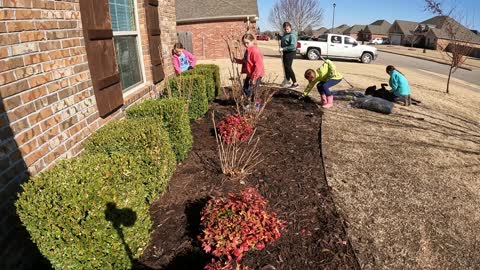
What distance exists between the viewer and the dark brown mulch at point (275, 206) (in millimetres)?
2375

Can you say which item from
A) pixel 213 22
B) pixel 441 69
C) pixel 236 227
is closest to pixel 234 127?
pixel 236 227

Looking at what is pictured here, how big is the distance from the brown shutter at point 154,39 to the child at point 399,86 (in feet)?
18.2

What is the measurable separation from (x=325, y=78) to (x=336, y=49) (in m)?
15.3

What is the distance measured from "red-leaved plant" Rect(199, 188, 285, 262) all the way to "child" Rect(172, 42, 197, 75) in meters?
4.55

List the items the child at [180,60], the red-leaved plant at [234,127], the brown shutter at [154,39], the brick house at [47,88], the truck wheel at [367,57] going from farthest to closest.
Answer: the truck wheel at [367,57] < the child at [180,60] < the brown shutter at [154,39] < the red-leaved plant at [234,127] < the brick house at [47,88]

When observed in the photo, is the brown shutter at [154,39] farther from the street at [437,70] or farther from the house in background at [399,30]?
the house in background at [399,30]

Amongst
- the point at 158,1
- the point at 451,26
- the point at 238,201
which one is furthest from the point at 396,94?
the point at 238,201

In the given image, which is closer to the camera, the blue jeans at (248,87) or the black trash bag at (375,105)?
the blue jeans at (248,87)

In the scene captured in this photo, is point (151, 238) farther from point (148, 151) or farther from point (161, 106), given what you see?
point (161, 106)

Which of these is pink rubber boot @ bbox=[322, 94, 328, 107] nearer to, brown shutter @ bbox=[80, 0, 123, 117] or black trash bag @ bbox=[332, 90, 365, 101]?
black trash bag @ bbox=[332, 90, 365, 101]

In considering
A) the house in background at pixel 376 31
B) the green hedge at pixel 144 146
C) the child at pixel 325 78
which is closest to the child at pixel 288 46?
the child at pixel 325 78

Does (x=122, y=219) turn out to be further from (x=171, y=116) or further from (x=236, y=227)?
(x=171, y=116)

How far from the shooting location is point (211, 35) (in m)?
20.3

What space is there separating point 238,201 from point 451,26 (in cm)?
1109
